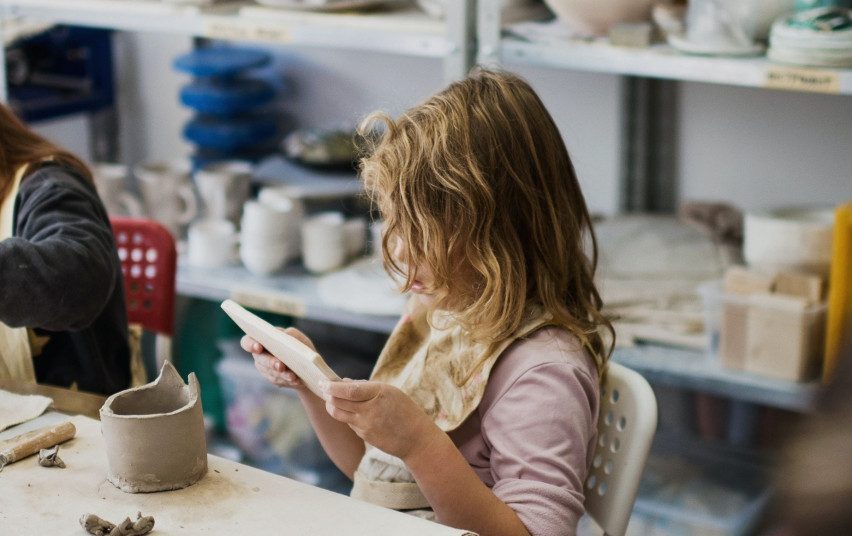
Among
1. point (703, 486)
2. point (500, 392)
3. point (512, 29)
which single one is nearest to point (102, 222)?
point (500, 392)

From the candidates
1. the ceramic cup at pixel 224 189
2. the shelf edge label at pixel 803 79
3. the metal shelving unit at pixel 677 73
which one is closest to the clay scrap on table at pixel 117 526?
the metal shelving unit at pixel 677 73

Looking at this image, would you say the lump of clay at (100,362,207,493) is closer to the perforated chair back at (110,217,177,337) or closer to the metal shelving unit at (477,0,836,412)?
the perforated chair back at (110,217,177,337)

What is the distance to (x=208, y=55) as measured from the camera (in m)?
2.77

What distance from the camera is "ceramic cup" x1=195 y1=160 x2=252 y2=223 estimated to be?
8.38ft

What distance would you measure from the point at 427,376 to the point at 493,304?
0.59 feet

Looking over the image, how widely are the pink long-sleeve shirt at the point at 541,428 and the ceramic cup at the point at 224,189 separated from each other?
4.63ft

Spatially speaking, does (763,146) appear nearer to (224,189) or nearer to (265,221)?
(265,221)

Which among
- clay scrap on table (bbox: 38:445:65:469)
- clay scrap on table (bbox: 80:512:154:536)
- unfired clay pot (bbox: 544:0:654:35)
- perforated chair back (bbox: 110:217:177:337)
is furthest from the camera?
unfired clay pot (bbox: 544:0:654:35)

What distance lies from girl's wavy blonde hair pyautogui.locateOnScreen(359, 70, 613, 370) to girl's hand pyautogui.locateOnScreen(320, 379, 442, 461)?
16cm

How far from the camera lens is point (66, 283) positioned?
4.71ft

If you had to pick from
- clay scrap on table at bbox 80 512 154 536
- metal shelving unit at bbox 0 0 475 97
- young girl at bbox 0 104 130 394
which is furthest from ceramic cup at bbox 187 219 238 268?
clay scrap on table at bbox 80 512 154 536

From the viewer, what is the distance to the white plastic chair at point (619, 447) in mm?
1280

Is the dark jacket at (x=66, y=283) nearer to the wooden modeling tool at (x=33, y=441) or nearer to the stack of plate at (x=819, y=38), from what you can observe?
the wooden modeling tool at (x=33, y=441)

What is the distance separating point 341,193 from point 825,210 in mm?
994
